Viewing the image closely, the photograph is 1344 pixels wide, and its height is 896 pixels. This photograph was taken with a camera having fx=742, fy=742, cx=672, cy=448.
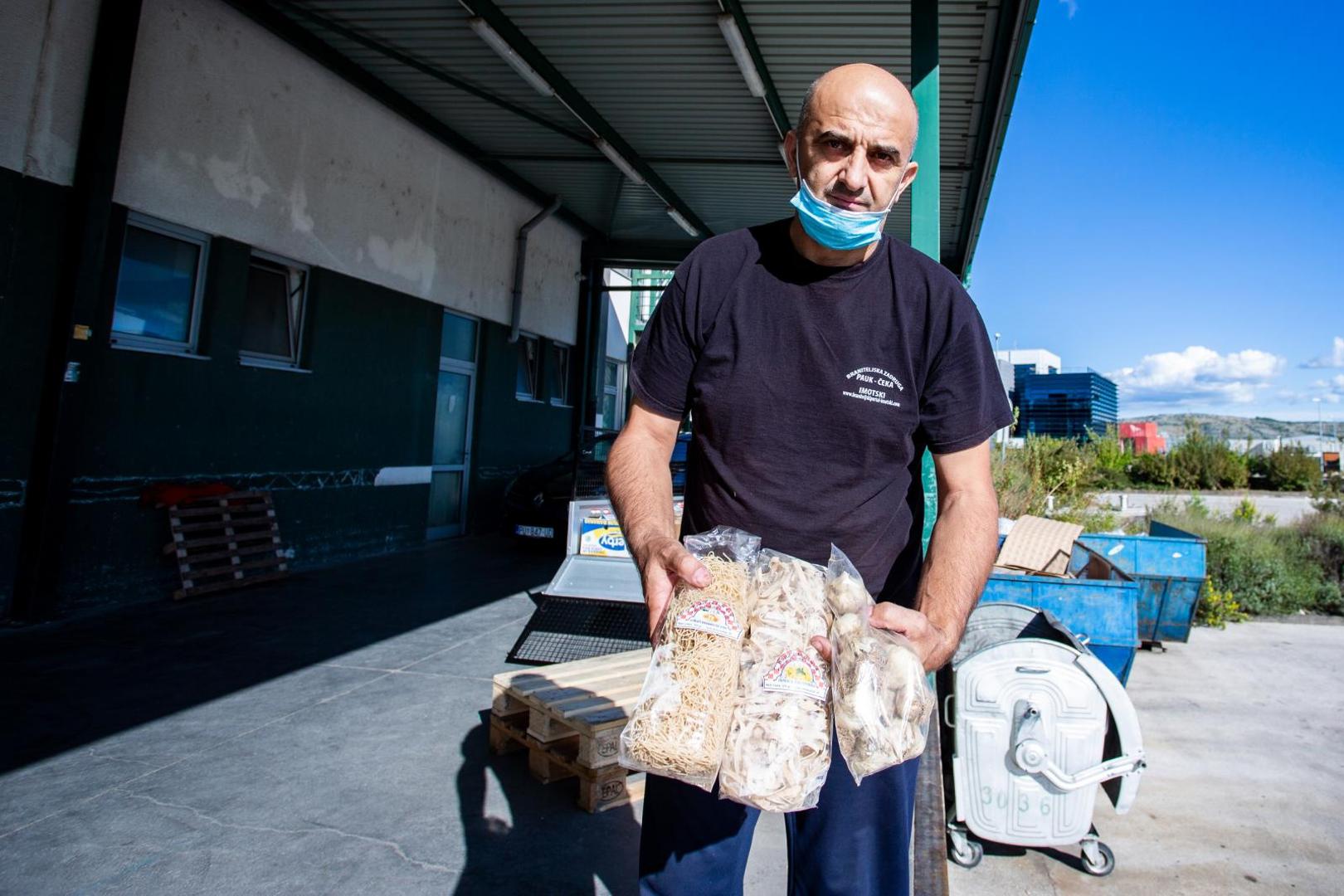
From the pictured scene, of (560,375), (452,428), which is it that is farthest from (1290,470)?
(452,428)

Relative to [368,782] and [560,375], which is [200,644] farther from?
[560,375]

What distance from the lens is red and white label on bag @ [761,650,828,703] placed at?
1222 mm

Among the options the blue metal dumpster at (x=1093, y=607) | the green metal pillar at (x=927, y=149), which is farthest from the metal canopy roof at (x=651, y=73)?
the blue metal dumpster at (x=1093, y=607)

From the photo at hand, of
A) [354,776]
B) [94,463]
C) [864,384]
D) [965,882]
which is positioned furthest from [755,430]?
[94,463]

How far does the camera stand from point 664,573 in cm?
132

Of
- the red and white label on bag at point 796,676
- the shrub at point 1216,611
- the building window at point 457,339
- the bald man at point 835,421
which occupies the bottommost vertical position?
the shrub at point 1216,611

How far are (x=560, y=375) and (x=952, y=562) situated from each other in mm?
12051

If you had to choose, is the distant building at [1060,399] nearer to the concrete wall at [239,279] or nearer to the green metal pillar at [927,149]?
the concrete wall at [239,279]

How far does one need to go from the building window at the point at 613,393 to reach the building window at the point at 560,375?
7.02 ft

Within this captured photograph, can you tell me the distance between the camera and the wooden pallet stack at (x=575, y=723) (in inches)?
124

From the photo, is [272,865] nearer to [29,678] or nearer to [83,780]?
[83,780]

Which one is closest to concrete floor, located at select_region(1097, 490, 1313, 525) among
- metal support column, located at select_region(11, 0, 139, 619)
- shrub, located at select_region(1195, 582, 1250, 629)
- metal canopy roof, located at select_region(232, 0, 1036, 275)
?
shrub, located at select_region(1195, 582, 1250, 629)

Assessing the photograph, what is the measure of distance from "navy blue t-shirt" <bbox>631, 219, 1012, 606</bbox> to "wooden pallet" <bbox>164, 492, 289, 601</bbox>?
247 inches

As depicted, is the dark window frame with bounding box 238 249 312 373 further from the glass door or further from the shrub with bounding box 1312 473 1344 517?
the shrub with bounding box 1312 473 1344 517
